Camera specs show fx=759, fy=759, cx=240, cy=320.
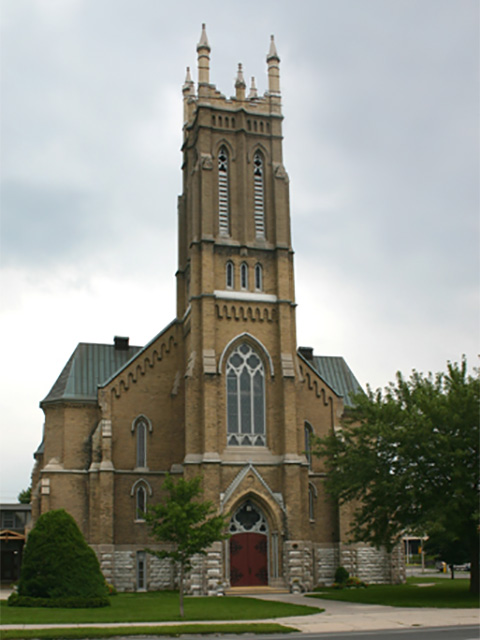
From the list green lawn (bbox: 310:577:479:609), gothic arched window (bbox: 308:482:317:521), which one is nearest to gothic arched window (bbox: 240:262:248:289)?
gothic arched window (bbox: 308:482:317:521)

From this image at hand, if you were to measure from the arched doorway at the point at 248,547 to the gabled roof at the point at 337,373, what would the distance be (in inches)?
568

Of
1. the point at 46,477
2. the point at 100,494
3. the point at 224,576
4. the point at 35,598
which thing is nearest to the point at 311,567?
the point at 224,576

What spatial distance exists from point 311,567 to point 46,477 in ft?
49.4

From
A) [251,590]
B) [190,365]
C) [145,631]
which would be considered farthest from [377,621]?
[190,365]

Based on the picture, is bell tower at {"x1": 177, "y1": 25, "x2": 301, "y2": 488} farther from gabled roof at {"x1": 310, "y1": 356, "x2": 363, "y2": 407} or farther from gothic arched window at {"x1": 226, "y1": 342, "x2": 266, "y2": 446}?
gabled roof at {"x1": 310, "y1": 356, "x2": 363, "y2": 407}

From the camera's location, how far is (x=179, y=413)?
4334cm

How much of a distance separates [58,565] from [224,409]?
1469cm

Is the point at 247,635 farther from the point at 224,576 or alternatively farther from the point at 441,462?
the point at 224,576

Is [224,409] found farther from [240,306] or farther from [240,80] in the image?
[240,80]

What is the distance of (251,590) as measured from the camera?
3734 centimetres

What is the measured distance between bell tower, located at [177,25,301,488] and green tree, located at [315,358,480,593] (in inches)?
353

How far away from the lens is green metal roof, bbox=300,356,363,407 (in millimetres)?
51906

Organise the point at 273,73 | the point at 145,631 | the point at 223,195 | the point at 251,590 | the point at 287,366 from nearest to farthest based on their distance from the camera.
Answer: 1. the point at 145,631
2. the point at 251,590
3. the point at 287,366
4. the point at 223,195
5. the point at 273,73

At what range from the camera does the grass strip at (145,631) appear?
18516 millimetres
